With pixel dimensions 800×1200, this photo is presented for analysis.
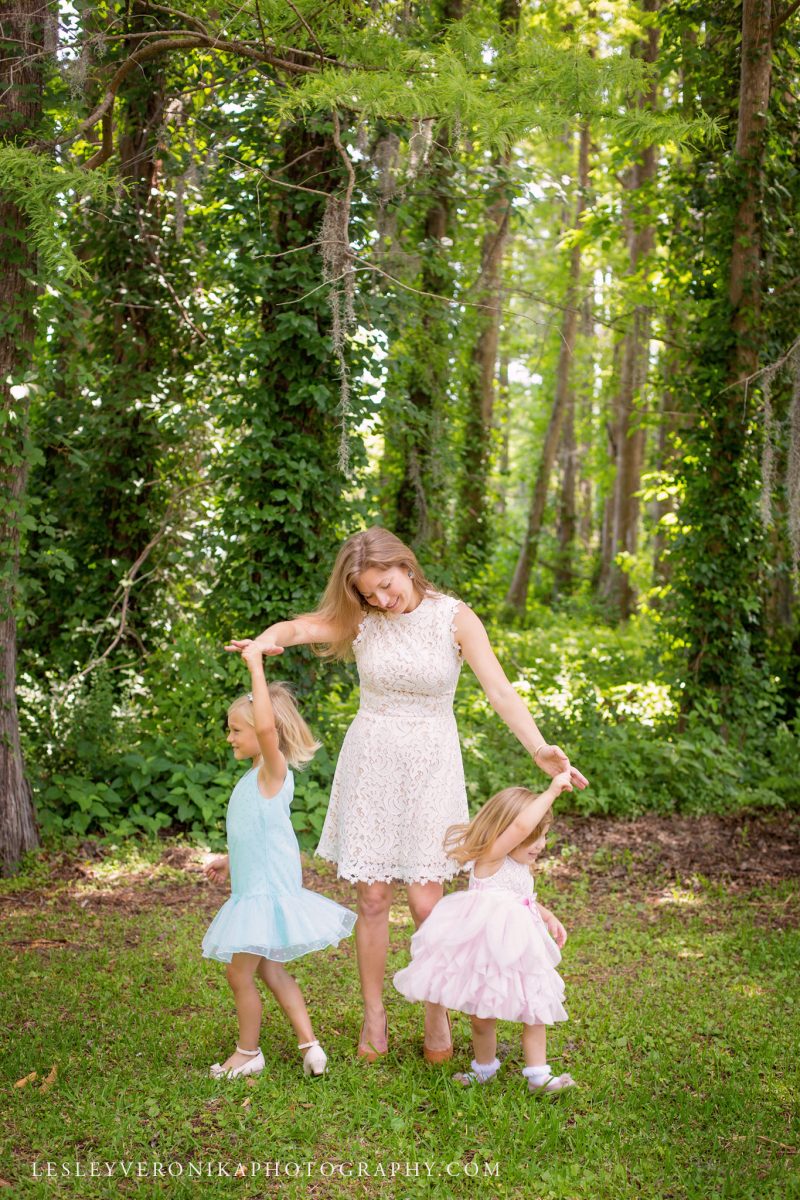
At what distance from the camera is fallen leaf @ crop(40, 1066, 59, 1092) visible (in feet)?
12.0

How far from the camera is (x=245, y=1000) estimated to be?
3.77 meters

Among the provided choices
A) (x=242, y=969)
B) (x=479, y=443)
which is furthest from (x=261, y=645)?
(x=479, y=443)

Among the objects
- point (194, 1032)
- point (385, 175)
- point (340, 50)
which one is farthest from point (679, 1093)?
point (385, 175)

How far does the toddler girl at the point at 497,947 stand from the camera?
141 inches

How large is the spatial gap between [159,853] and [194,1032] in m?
2.48

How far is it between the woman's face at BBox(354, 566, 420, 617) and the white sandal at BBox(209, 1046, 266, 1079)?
1.63 m

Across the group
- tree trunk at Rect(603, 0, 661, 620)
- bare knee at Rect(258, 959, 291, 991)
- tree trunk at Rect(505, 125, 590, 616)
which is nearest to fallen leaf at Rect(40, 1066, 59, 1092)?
bare knee at Rect(258, 959, 291, 991)

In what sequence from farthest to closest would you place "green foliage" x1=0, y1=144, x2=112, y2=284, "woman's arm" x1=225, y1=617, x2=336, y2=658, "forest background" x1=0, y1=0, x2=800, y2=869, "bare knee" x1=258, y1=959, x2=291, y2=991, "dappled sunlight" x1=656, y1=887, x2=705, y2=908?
"forest background" x1=0, y1=0, x2=800, y2=869
"dappled sunlight" x1=656, y1=887, x2=705, y2=908
"green foliage" x1=0, y1=144, x2=112, y2=284
"bare knee" x1=258, y1=959, x2=291, y2=991
"woman's arm" x1=225, y1=617, x2=336, y2=658

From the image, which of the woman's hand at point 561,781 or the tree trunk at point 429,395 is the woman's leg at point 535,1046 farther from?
the tree trunk at point 429,395

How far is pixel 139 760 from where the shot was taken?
706cm

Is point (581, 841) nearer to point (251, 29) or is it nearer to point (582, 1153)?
point (582, 1153)

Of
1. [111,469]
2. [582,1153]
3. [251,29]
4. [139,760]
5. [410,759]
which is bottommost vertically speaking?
[582,1153]

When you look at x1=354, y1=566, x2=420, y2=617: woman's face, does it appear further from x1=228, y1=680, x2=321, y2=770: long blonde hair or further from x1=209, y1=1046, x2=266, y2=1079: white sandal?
x1=209, y1=1046, x2=266, y2=1079: white sandal

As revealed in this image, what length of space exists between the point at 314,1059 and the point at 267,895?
0.59m
